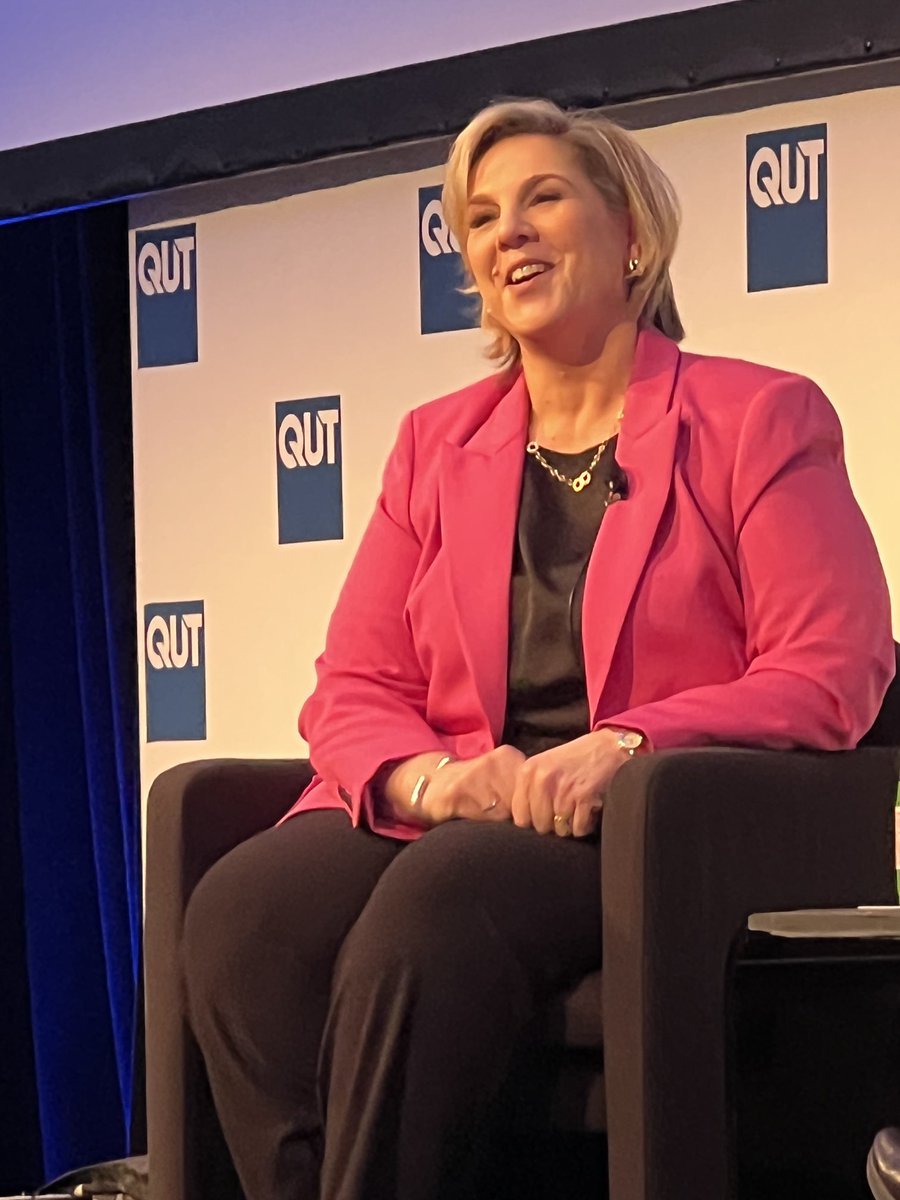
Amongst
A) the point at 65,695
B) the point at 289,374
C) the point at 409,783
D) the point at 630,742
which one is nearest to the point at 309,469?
the point at 289,374

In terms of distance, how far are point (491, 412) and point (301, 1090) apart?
2.66ft

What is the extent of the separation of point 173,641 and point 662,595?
5.13ft

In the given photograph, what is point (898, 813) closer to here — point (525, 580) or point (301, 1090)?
point (525, 580)

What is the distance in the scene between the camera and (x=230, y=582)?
128 inches

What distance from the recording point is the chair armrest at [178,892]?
74.2 inches

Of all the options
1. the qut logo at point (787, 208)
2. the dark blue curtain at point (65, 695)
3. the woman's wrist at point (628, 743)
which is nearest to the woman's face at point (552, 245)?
the woman's wrist at point (628, 743)

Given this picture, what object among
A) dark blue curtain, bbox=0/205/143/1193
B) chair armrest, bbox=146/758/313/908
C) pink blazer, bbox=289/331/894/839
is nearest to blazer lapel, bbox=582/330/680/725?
pink blazer, bbox=289/331/894/839

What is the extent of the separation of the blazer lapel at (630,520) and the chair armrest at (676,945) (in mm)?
225

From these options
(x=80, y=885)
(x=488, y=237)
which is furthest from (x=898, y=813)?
(x=80, y=885)

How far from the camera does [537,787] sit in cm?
174

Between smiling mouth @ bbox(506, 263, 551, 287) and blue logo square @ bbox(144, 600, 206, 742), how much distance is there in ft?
4.45

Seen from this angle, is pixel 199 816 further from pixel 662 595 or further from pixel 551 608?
pixel 662 595

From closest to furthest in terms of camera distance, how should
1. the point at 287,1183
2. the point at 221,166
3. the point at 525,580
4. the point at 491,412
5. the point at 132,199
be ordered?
1. the point at 287,1183
2. the point at 525,580
3. the point at 491,412
4. the point at 221,166
5. the point at 132,199

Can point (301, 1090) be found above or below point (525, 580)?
below
